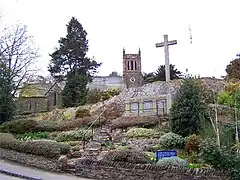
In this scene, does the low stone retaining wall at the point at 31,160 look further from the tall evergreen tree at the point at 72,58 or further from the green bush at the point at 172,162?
the tall evergreen tree at the point at 72,58

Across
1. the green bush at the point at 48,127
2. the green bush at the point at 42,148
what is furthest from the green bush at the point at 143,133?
the green bush at the point at 48,127

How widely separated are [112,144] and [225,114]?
6570 mm

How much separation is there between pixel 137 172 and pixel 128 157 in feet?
4.12

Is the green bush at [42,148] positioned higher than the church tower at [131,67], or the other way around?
the church tower at [131,67]

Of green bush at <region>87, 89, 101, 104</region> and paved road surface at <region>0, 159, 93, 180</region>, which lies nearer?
paved road surface at <region>0, 159, 93, 180</region>

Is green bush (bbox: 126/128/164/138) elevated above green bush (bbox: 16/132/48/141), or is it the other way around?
green bush (bbox: 126/128/164/138)

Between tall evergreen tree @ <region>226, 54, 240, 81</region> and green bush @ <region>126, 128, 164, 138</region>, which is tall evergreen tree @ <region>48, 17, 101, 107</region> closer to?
tall evergreen tree @ <region>226, 54, 240, 81</region>

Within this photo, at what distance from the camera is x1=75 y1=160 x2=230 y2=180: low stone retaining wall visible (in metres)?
14.0

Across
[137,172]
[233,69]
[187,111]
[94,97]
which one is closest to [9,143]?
[137,172]

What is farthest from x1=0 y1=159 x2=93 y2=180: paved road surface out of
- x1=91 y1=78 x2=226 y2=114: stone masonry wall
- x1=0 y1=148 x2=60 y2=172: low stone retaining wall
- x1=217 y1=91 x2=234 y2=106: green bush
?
x1=217 y1=91 x2=234 y2=106: green bush

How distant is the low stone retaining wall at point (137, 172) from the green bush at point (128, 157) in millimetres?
360

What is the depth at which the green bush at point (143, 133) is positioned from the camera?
22.2 meters

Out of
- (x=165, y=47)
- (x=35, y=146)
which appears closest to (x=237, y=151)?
(x=35, y=146)

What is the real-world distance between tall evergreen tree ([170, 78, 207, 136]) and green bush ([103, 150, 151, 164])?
15.1 feet
